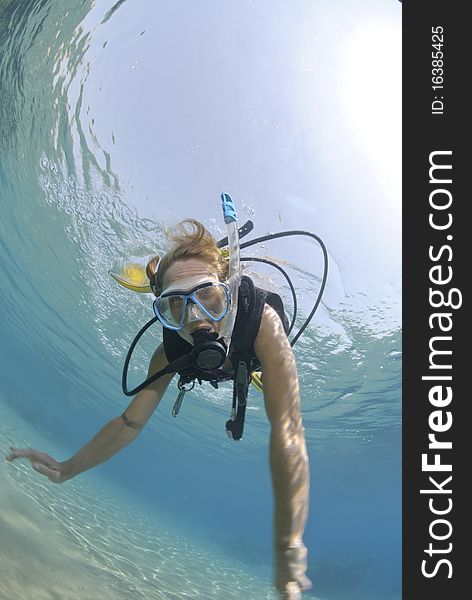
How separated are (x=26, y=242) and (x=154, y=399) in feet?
72.9

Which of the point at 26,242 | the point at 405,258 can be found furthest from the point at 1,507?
the point at 26,242

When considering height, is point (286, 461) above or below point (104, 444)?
below

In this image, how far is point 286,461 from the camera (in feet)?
9.29

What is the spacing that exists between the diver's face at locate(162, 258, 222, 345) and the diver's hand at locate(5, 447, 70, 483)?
1.80 m

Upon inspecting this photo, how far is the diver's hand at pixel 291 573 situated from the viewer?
7.58 feet

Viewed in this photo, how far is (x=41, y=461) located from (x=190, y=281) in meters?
2.29

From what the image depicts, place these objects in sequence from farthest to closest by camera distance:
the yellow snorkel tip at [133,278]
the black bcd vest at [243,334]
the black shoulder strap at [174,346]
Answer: the yellow snorkel tip at [133,278] → the black shoulder strap at [174,346] → the black bcd vest at [243,334]

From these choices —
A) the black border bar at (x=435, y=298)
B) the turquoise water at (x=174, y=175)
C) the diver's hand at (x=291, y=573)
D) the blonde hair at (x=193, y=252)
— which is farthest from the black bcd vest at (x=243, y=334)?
the diver's hand at (x=291, y=573)

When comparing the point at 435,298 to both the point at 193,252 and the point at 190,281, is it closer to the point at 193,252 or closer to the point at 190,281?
the point at 190,281

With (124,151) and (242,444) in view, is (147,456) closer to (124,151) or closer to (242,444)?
(242,444)

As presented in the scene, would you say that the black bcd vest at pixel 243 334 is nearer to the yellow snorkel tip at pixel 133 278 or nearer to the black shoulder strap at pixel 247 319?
the black shoulder strap at pixel 247 319

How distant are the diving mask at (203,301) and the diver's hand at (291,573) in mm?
2037

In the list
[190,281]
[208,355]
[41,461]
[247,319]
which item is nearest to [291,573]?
[208,355]

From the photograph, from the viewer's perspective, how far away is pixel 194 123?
→ 38.7 feet
